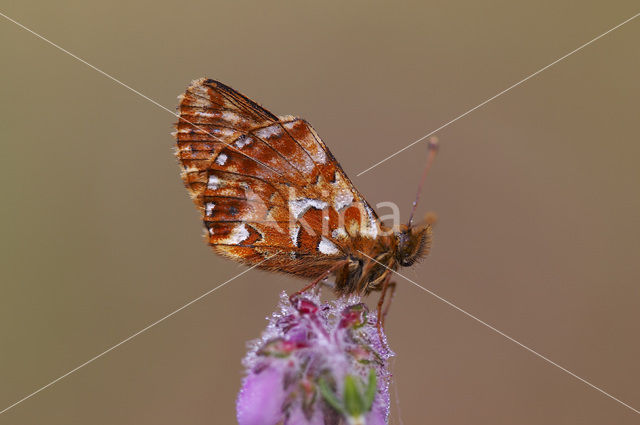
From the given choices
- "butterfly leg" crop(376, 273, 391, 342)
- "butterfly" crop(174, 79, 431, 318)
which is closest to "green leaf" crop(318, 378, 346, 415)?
"butterfly leg" crop(376, 273, 391, 342)

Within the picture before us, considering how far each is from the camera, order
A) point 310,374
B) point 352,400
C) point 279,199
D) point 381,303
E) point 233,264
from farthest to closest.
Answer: point 233,264 → point 279,199 → point 381,303 → point 310,374 → point 352,400

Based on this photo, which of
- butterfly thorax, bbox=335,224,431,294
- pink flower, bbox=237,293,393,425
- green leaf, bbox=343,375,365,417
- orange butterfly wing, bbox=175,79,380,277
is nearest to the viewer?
green leaf, bbox=343,375,365,417

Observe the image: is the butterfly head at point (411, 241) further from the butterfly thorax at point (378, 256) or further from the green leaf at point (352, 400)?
the green leaf at point (352, 400)

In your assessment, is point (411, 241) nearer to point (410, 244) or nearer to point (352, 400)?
point (410, 244)

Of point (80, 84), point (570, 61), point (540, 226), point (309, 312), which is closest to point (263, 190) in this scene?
point (309, 312)

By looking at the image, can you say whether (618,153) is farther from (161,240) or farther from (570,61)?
(161,240)

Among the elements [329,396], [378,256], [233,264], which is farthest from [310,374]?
[233,264]

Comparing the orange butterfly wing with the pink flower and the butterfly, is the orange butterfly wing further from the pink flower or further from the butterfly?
the pink flower
